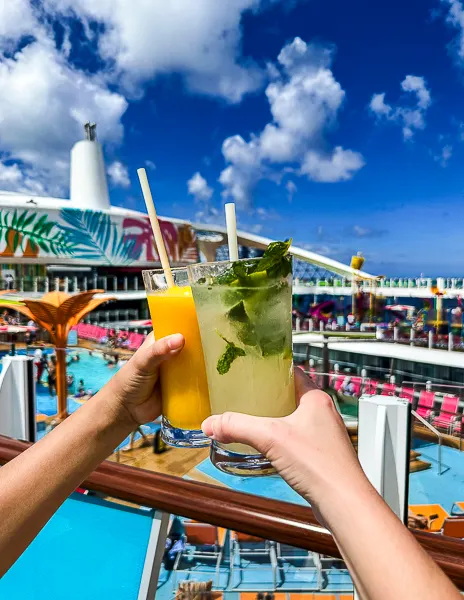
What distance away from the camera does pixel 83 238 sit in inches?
870

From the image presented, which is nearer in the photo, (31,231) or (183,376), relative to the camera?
(183,376)

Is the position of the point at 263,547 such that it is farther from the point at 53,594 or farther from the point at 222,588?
the point at 53,594

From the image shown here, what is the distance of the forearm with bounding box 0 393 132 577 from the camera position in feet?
2.28

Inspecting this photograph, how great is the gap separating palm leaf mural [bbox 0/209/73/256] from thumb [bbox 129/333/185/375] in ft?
69.2

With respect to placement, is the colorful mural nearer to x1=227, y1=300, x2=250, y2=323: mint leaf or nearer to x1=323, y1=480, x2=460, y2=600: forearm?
x1=227, y1=300, x2=250, y2=323: mint leaf

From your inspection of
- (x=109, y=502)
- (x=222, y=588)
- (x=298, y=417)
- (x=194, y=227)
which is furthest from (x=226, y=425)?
(x=194, y=227)

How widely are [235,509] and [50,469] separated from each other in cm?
33

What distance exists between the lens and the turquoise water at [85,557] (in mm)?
1282

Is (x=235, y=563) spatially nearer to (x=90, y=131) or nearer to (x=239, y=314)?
(x=239, y=314)

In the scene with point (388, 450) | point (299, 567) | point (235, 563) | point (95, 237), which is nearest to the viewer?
point (388, 450)

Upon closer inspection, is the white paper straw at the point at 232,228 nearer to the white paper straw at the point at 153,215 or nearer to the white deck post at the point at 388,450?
A: the white paper straw at the point at 153,215

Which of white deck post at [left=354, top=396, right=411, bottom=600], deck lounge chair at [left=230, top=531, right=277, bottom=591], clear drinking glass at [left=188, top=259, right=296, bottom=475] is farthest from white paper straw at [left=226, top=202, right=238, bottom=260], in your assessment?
deck lounge chair at [left=230, top=531, right=277, bottom=591]

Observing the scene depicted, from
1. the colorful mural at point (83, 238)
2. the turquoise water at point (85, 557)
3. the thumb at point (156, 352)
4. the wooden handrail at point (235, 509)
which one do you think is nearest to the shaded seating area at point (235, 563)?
the turquoise water at point (85, 557)

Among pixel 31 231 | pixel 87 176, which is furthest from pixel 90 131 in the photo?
pixel 31 231
